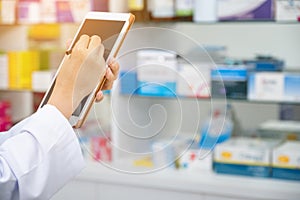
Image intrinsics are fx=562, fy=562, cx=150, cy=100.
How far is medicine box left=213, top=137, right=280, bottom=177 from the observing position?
79.0 inches

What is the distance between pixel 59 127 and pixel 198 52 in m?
1.11

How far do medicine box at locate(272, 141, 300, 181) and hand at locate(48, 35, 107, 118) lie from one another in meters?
1.22

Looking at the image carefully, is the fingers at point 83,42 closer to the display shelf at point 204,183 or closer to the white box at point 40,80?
the display shelf at point 204,183

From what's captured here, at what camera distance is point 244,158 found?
2025 millimetres

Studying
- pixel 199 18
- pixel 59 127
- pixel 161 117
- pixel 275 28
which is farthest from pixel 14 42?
pixel 59 127

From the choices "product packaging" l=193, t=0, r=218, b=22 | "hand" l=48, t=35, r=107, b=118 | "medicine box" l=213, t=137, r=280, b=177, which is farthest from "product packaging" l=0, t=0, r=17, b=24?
"hand" l=48, t=35, r=107, b=118

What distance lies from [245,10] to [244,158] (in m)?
0.53

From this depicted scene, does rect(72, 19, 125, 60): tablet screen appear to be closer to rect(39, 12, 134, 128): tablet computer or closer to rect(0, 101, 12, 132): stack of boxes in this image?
rect(39, 12, 134, 128): tablet computer

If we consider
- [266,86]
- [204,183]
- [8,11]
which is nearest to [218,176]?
[204,183]

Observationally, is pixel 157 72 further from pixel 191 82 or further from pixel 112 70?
pixel 112 70

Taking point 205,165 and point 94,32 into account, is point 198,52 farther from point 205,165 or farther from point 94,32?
point 94,32

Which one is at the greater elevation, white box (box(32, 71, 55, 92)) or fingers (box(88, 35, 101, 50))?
fingers (box(88, 35, 101, 50))

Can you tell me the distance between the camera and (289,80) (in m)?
1.95

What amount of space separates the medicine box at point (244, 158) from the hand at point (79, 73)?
1203mm
